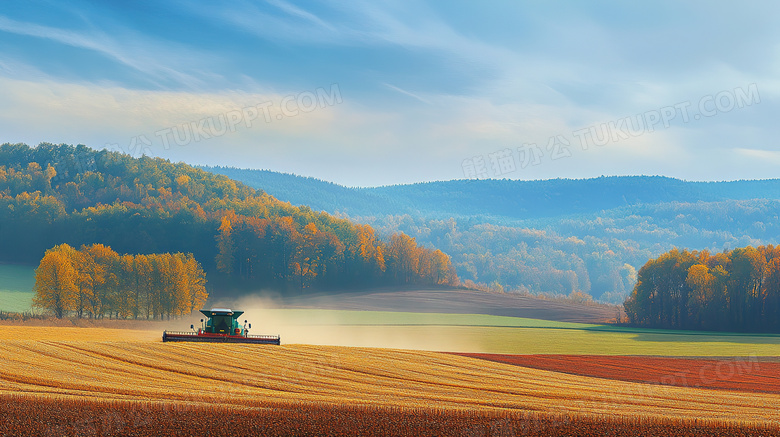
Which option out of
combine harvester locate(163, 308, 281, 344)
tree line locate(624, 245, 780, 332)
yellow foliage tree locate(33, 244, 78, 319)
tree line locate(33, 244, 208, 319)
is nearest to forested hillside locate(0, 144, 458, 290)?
tree line locate(33, 244, 208, 319)

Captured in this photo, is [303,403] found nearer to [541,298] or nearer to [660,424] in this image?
[660,424]

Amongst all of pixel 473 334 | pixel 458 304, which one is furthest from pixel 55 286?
pixel 458 304

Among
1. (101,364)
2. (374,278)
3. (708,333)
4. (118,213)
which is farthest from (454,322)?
(118,213)

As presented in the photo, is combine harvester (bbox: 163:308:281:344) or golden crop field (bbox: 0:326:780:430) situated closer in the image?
golden crop field (bbox: 0:326:780:430)

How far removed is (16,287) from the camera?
320 ft

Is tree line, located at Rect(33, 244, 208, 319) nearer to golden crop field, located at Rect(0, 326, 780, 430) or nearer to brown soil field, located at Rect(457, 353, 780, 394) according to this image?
golden crop field, located at Rect(0, 326, 780, 430)

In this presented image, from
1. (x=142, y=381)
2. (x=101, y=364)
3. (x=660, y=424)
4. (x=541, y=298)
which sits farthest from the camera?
(x=541, y=298)

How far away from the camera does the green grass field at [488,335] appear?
58.1 metres

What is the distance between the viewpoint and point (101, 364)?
104 feet

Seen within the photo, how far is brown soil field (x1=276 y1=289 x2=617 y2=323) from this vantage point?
332 ft

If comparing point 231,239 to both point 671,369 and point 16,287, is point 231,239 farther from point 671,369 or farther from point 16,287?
point 671,369

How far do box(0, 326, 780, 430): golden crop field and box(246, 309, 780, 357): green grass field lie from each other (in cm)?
1879

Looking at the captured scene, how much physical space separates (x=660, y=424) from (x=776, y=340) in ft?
193

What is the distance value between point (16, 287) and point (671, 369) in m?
90.3
